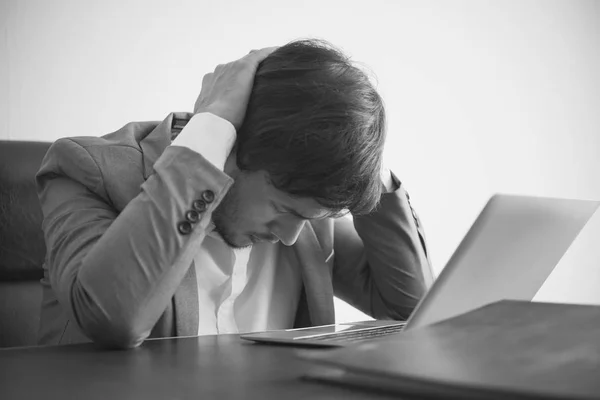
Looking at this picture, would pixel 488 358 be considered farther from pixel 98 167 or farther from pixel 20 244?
pixel 20 244

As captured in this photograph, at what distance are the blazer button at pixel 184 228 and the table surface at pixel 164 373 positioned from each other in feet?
0.47

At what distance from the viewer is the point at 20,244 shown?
1.24 m

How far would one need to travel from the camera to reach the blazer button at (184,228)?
32.9 inches

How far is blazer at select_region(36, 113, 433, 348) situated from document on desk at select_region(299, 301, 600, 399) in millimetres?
382

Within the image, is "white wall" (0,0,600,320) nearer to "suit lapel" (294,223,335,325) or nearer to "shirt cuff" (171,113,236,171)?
"suit lapel" (294,223,335,325)

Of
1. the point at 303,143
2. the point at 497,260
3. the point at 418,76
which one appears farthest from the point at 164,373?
the point at 418,76

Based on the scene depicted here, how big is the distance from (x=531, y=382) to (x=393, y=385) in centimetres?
9

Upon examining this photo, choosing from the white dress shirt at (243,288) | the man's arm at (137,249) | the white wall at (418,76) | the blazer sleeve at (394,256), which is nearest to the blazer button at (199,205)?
the man's arm at (137,249)

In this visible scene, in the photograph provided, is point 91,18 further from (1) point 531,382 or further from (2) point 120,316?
(1) point 531,382

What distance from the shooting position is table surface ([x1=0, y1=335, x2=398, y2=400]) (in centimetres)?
46

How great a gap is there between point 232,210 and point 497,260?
53 cm

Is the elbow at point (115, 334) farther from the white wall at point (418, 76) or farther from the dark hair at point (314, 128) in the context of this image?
the white wall at point (418, 76)

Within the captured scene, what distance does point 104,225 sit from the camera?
3.09 ft

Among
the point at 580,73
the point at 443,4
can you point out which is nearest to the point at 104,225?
the point at 443,4
